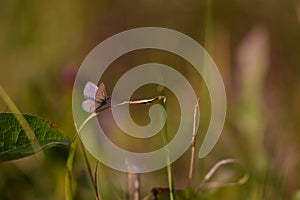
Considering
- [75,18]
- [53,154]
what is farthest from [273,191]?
[75,18]

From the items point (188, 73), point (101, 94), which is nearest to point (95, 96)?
point (101, 94)

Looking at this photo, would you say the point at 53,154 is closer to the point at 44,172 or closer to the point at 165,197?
the point at 44,172

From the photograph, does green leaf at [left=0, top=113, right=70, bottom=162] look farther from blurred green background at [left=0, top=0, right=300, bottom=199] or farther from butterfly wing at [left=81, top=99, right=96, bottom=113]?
blurred green background at [left=0, top=0, right=300, bottom=199]

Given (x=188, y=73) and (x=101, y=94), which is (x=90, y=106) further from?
(x=188, y=73)

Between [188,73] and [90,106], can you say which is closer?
[90,106]

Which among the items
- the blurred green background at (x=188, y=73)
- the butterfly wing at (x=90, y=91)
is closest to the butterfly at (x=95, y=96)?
the butterfly wing at (x=90, y=91)

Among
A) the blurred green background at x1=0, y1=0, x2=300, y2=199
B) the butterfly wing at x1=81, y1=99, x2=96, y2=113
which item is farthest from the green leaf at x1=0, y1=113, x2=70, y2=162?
the blurred green background at x1=0, y1=0, x2=300, y2=199
